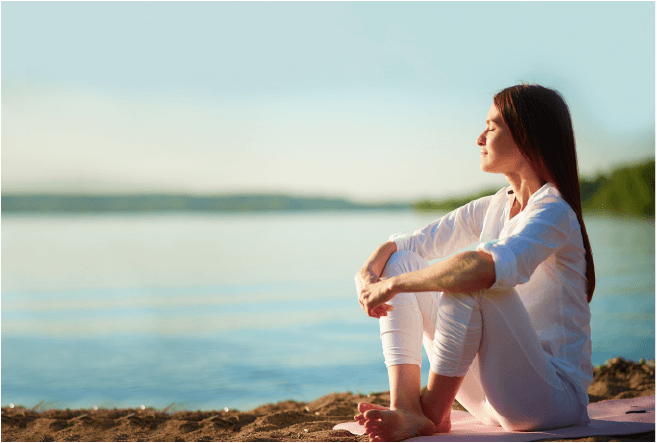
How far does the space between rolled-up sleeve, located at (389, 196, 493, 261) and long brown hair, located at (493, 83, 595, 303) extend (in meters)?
0.39

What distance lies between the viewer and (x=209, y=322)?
765cm

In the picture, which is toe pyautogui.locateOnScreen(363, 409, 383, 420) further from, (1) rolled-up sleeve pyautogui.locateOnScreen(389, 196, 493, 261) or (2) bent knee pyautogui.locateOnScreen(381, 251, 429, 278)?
(1) rolled-up sleeve pyautogui.locateOnScreen(389, 196, 493, 261)

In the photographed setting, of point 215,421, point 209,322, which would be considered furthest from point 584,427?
point 209,322

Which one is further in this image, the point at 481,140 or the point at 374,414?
the point at 481,140

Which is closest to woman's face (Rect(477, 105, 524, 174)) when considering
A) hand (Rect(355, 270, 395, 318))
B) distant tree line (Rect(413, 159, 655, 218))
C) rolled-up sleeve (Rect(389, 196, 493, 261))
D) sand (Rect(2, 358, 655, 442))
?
rolled-up sleeve (Rect(389, 196, 493, 261))

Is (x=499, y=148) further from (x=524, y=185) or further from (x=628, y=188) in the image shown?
(x=628, y=188)

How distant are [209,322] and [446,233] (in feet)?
20.4

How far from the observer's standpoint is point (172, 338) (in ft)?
23.8

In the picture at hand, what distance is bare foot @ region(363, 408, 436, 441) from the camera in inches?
57.0

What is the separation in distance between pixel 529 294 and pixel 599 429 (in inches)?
16.7

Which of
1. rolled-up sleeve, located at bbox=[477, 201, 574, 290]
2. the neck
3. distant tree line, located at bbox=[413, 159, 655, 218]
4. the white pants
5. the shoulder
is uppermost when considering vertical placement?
distant tree line, located at bbox=[413, 159, 655, 218]

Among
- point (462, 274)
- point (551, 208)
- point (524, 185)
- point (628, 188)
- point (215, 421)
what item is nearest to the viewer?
point (462, 274)

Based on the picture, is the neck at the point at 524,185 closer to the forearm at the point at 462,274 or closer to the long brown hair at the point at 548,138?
the long brown hair at the point at 548,138

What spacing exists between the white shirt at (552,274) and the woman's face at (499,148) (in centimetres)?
15
